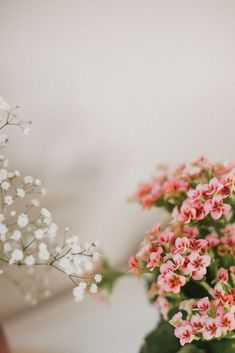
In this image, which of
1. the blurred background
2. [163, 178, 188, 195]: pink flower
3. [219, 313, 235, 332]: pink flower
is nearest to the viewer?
[219, 313, 235, 332]: pink flower

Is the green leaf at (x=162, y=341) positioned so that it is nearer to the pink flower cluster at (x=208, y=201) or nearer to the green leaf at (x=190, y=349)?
the green leaf at (x=190, y=349)

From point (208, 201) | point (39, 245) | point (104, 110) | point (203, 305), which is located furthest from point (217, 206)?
point (104, 110)

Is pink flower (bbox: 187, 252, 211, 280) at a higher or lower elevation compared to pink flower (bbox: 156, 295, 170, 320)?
lower

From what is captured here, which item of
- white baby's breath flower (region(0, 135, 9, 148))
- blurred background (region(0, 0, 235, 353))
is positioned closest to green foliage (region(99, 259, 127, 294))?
blurred background (region(0, 0, 235, 353))

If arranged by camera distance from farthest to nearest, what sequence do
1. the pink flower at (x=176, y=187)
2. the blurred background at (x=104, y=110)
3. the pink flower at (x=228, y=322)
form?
the blurred background at (x=104, y=110)
the pink flower at (x=176, y=187)
the pink flower at (x=228, y=322)

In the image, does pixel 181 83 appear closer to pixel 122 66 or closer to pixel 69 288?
pixel 122 66

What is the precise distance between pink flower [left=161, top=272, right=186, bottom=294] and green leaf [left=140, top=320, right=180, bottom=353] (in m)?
0.14

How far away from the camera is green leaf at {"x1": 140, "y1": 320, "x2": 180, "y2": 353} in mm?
672

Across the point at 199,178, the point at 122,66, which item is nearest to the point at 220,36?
the point at 122,66

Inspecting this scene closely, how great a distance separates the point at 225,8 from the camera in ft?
2.60

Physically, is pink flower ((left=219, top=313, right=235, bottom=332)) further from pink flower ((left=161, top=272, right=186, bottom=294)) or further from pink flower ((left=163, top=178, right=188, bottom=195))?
pink flower ((left=163, top=178, right=188, bottom=195))

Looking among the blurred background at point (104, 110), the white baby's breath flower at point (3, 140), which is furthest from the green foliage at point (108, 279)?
the white baby's breath flower at point (3, 140)

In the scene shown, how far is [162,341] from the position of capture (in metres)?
0.68

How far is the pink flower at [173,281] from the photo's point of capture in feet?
1.85
